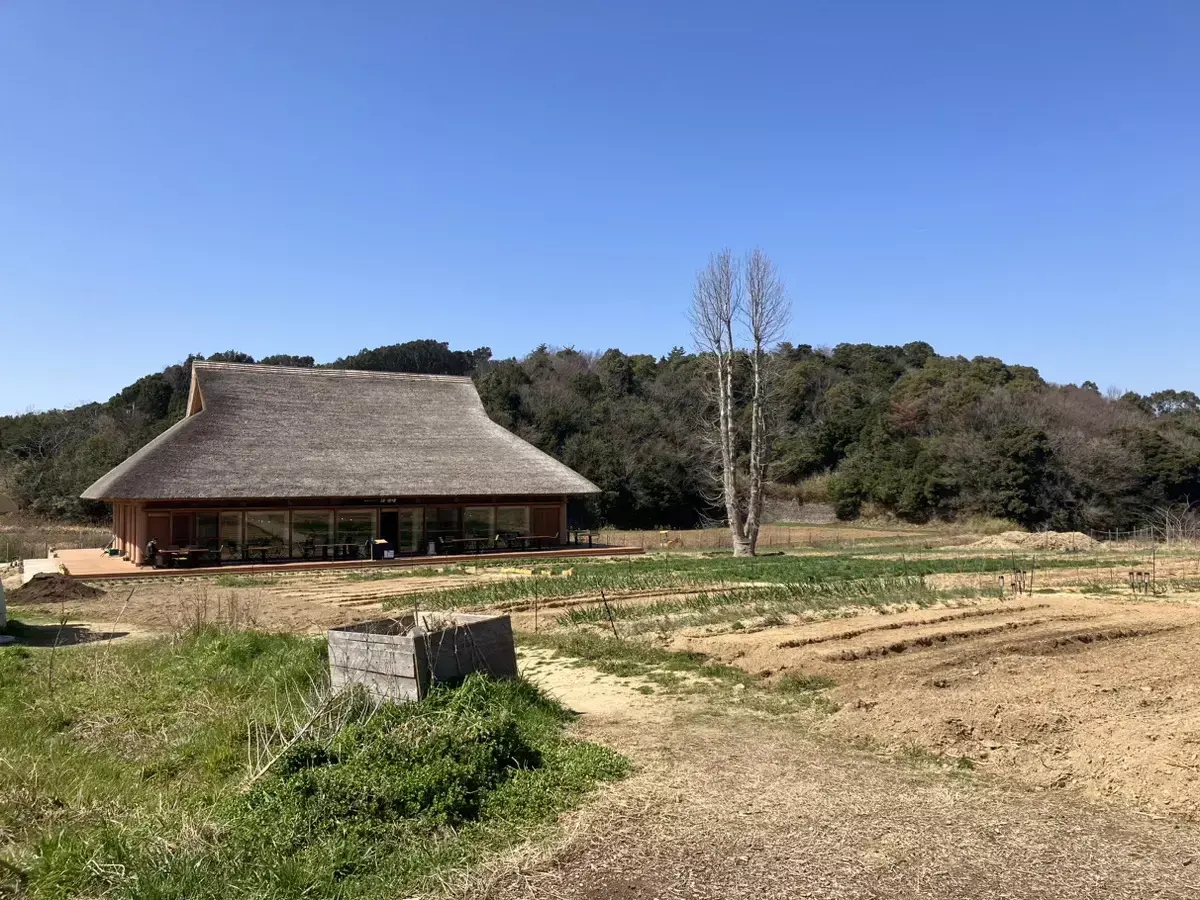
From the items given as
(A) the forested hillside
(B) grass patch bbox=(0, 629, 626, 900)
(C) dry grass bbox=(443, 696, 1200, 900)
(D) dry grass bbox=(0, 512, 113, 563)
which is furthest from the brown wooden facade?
(C) dry grass bbox=(443, 696, 1200, 900)

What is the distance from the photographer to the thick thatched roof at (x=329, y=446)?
2805 cm

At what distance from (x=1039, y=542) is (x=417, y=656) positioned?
36089 millimetres

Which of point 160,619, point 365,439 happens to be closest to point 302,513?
point 365,439

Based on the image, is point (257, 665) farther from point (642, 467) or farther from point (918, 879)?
point (642, 467)

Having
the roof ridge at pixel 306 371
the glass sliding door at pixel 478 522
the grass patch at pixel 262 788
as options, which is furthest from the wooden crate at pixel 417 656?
the roof ridge at pixel 306 371

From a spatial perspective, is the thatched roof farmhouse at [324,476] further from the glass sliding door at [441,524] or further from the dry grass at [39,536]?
the dry grass at [39,536]

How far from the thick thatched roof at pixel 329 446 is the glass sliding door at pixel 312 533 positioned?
130 centimetres

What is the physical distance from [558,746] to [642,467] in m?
43.7

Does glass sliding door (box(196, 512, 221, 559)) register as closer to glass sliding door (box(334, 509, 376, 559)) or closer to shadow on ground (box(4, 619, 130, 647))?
glass sliding door (box(334, 509, 376, 559))

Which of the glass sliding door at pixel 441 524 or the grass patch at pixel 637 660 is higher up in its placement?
the glass sliding door at pixel 441 524

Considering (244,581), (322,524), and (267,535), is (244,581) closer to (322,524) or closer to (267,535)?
(267,535)

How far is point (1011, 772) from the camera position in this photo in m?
6.86

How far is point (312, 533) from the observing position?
97.8 ft

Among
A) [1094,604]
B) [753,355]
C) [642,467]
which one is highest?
[753,355]
